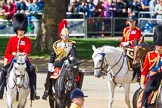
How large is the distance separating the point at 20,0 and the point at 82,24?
380 cm

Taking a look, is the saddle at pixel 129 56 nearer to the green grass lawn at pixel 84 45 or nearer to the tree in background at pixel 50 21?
the green grass lawn at pixel 84 45

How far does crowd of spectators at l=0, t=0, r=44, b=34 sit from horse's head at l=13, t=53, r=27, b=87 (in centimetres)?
2503

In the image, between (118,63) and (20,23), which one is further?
(118,63)

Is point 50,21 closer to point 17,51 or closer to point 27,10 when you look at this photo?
point 27,10

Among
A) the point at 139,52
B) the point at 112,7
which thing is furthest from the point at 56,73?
the point at 112,7

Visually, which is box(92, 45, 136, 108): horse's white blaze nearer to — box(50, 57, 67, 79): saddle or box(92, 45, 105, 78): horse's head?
box(92, 45, 105, 78): horse's head

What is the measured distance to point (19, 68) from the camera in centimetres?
1770

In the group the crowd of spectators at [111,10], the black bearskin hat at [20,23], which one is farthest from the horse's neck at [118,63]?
the crowd of spectators at [111,10]

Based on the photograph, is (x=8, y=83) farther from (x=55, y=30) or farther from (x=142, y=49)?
(x=55, y=30)

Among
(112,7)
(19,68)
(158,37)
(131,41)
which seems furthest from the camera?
(112,7)

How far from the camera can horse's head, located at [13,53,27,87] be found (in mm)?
17688

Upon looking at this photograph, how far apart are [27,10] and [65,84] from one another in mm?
25634

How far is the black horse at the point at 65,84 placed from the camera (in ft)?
60.7

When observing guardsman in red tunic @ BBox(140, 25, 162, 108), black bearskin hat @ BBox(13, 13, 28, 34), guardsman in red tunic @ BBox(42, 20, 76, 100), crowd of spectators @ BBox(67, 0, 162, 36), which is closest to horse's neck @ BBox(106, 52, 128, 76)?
guardsman in red tunic @ BBox(42, 20, 76, 100)
